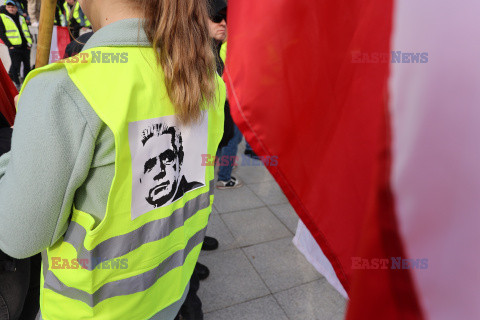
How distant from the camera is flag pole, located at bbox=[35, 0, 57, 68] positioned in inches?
46.5

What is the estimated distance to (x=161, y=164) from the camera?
960 millimetres

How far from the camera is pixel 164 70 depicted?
0.90 m

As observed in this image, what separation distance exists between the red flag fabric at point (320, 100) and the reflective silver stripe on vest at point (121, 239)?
1.28ft

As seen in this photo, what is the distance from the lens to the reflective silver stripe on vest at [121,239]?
34.3 inches

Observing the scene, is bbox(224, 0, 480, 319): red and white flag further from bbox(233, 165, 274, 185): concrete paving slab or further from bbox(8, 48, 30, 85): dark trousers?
bbox(8, 48, 30, 85): dark trousers

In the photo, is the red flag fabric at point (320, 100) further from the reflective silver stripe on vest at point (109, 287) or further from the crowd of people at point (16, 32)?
the crowd of people at point (16, 32)

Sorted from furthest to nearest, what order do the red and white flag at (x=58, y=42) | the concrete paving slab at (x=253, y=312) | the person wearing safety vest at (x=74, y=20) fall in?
the red and white flag at (x=58, y=42), the concrete paving slab at (x=253, y=312), the person wearing safety vest at (x=74, y=20)

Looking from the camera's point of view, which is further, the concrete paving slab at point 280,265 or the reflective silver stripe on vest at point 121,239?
the concrete paving slab at point 280,265

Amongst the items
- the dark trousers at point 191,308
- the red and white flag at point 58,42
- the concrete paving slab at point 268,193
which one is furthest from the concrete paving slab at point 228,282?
the red and white flag at point 58,42

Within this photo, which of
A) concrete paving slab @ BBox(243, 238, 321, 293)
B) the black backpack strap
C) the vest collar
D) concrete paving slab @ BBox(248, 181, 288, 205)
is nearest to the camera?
the vest collar

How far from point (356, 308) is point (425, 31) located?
0.41 meters

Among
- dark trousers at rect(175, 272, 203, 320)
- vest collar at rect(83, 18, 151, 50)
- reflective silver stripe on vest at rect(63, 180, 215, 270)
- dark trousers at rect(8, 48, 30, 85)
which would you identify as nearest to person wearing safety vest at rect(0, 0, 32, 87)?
dark trousers at rect(8, 48, 30, 85)

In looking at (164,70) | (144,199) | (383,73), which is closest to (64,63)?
(164,70)

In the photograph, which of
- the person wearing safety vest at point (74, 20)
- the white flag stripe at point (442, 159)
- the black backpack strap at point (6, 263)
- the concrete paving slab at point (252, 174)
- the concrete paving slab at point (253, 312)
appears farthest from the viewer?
the concrete paving slab at point (252, 174)
